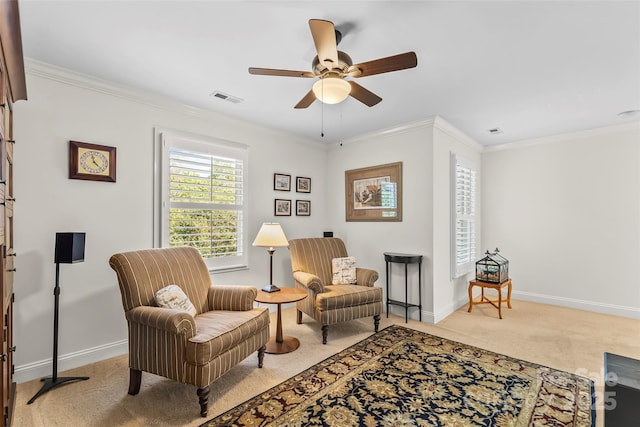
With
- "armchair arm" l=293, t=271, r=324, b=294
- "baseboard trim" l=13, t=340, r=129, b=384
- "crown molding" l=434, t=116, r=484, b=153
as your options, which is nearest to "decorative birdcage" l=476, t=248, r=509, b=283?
"crown molding" l=434, t=116, r=484, b=153

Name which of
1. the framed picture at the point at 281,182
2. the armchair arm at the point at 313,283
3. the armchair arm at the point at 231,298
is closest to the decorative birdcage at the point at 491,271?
the armchair arm at the point at 313,283

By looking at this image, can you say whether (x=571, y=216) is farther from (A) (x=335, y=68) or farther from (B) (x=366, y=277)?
(A) (x=335, y=68)

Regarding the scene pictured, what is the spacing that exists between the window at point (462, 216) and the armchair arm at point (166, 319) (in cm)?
343

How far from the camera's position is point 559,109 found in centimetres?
341

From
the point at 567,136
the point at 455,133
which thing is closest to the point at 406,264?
the point at 455,133

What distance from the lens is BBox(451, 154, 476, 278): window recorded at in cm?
415

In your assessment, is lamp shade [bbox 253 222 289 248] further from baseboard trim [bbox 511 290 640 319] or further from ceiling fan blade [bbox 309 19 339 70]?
baseboard trim [bbox 511 290 640 319]

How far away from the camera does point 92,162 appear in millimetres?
2725

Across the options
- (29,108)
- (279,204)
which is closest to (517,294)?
(279,204)

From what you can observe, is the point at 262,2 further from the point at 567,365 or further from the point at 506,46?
the point at 567,365

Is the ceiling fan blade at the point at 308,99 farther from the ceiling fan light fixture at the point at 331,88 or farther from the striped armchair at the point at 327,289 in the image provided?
the striped armchair at the point at 327,289

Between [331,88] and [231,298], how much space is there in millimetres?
1910

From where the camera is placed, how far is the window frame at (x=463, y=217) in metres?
4.14

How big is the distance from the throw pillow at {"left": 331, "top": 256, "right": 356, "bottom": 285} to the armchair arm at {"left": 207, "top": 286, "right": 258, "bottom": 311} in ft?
4.42
